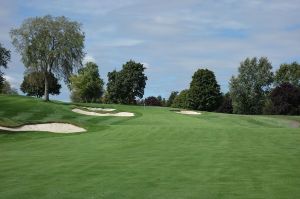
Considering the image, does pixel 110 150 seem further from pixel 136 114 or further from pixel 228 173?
pixel 136 114

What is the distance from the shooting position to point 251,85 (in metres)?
106

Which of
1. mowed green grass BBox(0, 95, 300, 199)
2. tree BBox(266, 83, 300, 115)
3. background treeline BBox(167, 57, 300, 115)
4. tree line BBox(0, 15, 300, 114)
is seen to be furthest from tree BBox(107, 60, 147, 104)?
mowed green grass BBox(0, 95, 300, 199)

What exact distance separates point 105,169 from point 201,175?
2.87 meters

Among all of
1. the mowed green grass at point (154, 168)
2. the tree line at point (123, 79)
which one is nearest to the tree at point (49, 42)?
the tree line at point (123, 79)

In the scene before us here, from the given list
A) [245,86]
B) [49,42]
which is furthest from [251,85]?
[49,42]

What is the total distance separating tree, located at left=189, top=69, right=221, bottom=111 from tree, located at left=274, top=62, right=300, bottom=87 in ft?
56.1

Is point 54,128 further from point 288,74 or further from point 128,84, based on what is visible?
point 288,74

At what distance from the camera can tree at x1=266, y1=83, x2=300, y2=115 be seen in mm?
91875

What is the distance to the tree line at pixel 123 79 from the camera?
59.0m

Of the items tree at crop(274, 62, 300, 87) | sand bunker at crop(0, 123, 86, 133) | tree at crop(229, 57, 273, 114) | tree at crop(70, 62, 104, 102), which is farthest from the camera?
tree at crop(70, 62, 104, 102)

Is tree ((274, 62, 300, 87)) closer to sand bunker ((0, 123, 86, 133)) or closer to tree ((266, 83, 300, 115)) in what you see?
tree ((266, 83, 300, 115))

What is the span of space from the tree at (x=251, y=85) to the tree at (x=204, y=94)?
5.82m

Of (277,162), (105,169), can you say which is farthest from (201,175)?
(277,162)

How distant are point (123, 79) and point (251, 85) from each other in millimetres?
30640
